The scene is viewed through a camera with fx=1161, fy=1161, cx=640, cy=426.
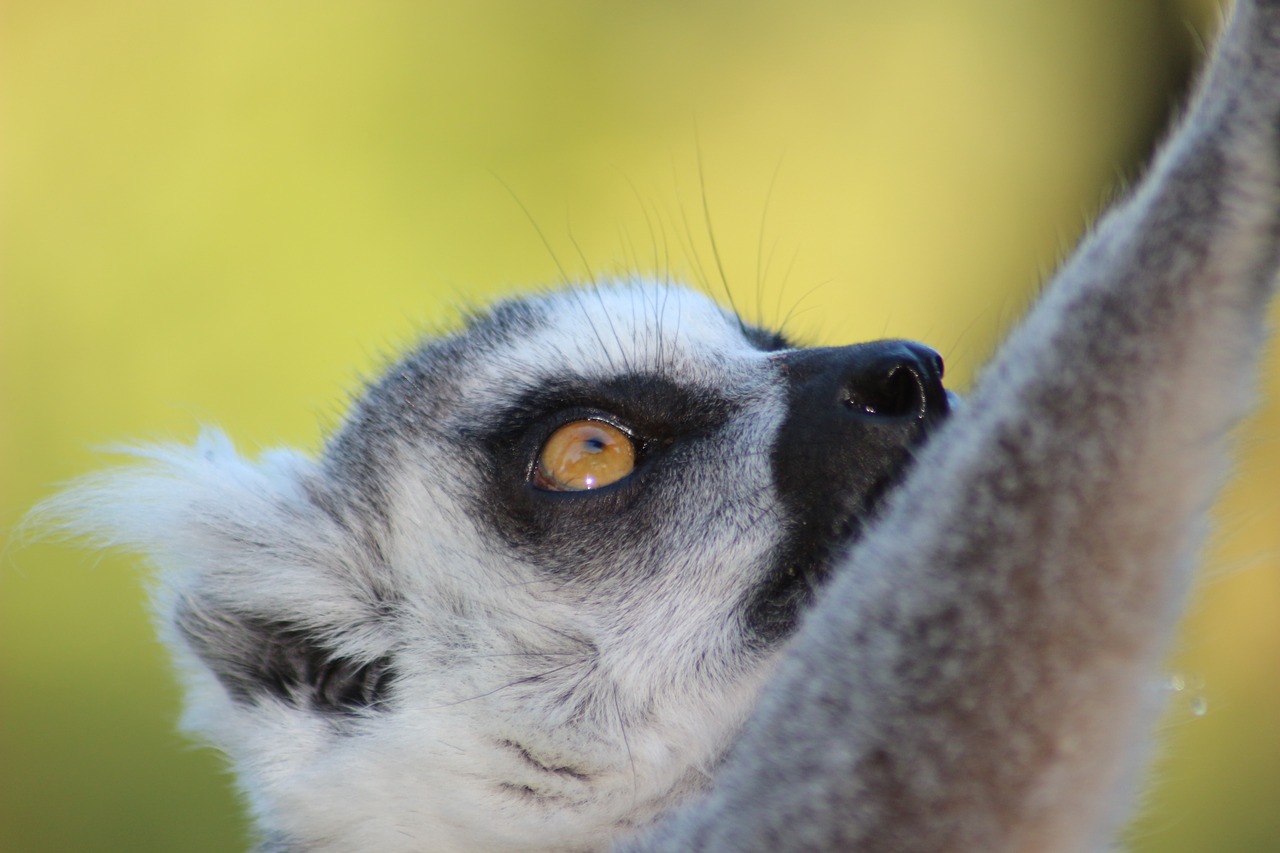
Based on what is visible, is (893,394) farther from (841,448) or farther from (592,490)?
(592,490)

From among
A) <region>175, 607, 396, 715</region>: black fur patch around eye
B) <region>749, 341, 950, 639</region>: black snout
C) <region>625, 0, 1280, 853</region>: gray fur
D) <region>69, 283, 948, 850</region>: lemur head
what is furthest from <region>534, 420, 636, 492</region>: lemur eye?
<region>625, 0, 1280, 853</region>: gray fur

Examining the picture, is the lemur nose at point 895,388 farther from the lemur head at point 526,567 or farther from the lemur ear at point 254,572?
the lemur ear at point 254,572

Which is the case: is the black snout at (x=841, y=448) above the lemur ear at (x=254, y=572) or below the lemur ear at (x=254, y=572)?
below

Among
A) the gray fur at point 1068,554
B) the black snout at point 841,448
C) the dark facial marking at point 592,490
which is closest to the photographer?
the gray fur at point 1068,554

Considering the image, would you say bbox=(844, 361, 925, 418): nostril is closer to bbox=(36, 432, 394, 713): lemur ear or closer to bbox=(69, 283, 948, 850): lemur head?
bbox=(69, 283, 948, 850): lemur head

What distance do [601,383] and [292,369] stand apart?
276 cm

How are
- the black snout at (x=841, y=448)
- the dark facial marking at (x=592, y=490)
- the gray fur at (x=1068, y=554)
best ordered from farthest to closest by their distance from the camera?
the dark facial marking at (x=592, y=490) → the black snout at (x=841, y=448) → the gray fur at (x=1068, y=554)

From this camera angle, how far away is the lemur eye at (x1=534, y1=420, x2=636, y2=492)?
1.44m

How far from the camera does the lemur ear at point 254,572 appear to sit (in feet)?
4.80

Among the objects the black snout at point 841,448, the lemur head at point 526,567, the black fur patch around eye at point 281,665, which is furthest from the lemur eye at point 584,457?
the black fur patch around eye at point 281,665

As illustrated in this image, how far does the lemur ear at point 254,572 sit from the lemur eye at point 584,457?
268 mm

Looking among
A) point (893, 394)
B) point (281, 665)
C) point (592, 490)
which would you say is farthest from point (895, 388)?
point (281, 665)

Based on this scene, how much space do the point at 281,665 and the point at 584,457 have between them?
48 centimetres

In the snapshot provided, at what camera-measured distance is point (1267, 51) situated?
32.5 inches
